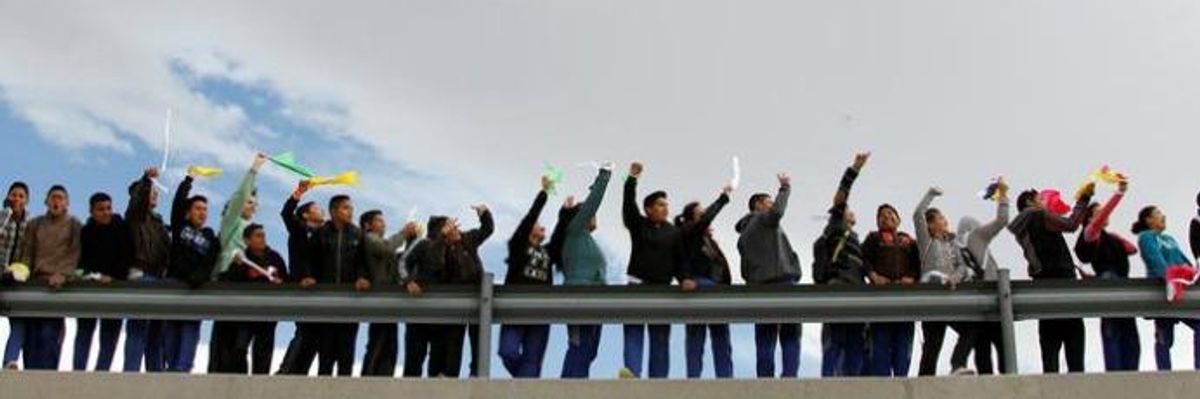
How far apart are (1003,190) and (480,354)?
3.55m

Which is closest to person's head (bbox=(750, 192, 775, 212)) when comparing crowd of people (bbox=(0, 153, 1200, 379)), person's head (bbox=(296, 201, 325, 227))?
crowd of people (bbox=(0, 153, 1200, 379))

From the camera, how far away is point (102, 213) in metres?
8.62

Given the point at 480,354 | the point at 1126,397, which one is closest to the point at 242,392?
the point at 480,354

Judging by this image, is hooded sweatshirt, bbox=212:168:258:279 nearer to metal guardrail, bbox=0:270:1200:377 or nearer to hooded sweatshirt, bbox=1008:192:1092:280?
metal guardrail, bbox=0:270:1200:377

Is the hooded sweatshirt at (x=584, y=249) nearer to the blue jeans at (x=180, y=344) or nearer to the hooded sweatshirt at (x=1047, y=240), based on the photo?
the blue jeans at (x=180, y=344)

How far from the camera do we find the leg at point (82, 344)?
312 inches

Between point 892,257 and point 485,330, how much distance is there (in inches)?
109

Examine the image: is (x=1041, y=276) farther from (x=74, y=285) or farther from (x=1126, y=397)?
(x=74, y=285)

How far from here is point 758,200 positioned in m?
9.12

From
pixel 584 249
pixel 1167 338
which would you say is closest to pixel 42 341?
pixel 584 249

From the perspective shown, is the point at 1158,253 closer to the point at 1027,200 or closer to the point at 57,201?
the point at 1027,200

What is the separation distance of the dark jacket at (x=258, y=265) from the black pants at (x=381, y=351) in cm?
92

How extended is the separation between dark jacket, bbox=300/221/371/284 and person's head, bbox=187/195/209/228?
76cm

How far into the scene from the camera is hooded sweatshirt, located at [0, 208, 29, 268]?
332 inches
